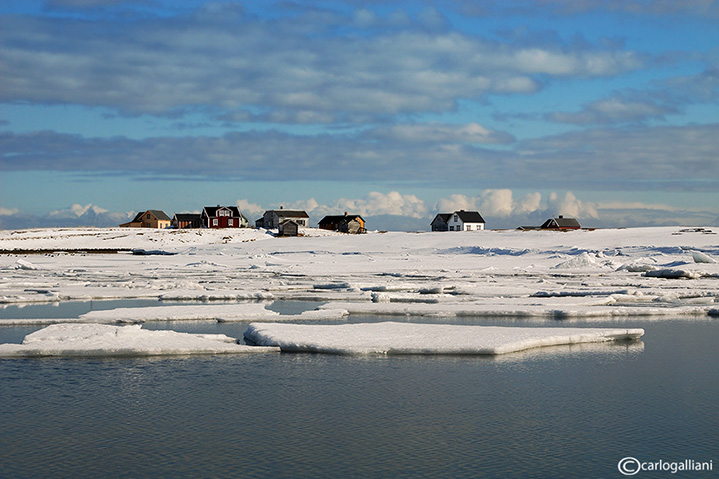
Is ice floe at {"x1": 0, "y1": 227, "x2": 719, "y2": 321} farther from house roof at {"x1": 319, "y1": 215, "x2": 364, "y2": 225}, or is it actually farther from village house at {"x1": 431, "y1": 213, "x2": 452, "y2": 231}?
village house at {"x1": 431, "y1": 213, "x2": 452, "y2": 231}

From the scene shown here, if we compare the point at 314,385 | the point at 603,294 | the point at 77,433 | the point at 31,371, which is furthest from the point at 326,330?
the point at 603,294

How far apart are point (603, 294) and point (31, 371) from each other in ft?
56.6

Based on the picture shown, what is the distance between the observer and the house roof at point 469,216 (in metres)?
91.8

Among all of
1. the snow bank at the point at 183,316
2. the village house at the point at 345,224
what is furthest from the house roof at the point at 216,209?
the snow bank at the point at 183,316

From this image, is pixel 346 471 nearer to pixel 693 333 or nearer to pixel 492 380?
pixel 492 380

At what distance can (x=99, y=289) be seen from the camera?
Result: 24109mm

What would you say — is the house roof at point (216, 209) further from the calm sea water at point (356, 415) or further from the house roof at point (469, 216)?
the calm sea water at point (356, 415)

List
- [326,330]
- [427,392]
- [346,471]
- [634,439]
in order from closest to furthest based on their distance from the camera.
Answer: [346,471]
[634,439]
[427,392]
[326,330]

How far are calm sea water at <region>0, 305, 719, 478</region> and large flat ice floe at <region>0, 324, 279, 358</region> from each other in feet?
1.04

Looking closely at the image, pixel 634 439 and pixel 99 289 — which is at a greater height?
pixel 99 289

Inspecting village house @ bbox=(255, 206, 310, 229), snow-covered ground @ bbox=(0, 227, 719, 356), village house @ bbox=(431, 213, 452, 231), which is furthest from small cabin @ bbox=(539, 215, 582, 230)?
snow-covered ground @ bbox=(0, 227, 719, 356)

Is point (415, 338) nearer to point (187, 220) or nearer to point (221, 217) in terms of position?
point (221, 217)

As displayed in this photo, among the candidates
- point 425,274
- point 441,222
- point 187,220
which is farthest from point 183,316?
point 187,220

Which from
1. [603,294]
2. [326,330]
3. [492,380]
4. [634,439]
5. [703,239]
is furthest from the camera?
[703,239]
